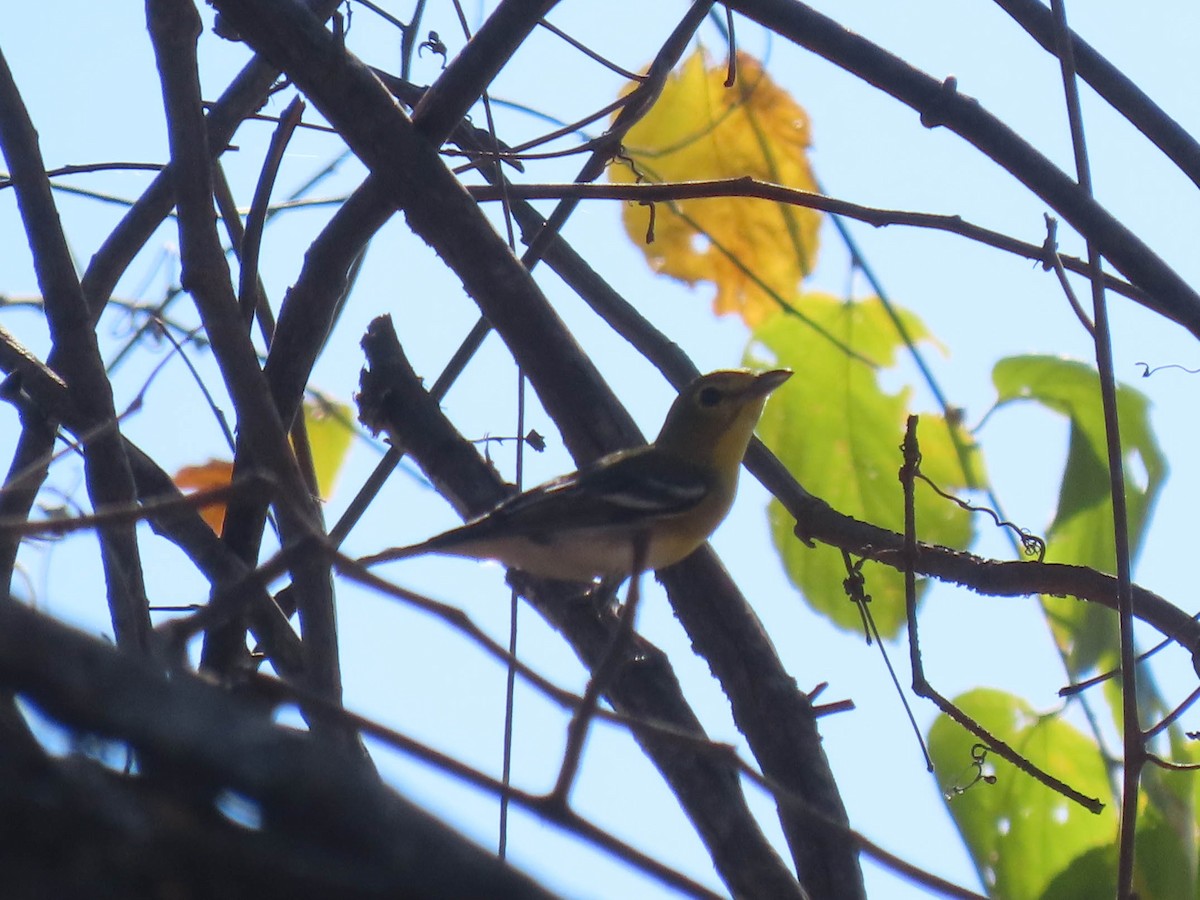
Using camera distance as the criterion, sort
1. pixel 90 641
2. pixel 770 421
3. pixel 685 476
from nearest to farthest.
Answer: pixel 90 641 → pixel 770 421 → pixel 685 476

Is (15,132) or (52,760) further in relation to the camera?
(15,132)

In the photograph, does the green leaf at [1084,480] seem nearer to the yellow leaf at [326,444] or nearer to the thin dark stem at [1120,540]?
the thin dark stem at [1120,540]

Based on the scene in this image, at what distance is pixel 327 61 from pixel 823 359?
136 cm

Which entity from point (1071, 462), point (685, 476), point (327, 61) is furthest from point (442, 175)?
point (685, 476)

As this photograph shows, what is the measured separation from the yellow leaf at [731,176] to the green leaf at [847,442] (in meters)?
0.19

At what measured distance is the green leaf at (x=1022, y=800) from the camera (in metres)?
2.77

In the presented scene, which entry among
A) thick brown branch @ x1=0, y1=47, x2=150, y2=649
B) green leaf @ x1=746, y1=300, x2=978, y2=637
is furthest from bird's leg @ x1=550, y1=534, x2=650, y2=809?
green leaf @ x1=746, y1=300, x2=978, y2=637

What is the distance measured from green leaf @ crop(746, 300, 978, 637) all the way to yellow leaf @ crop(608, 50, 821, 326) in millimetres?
185

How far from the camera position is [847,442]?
3.19m

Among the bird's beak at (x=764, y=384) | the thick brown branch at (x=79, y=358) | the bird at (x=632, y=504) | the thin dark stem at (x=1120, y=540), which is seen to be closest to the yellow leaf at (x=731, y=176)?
the bird at (x=632, y=504)

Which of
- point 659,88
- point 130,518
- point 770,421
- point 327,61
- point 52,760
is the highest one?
point 659,88

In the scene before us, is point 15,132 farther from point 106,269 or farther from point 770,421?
point 770,421

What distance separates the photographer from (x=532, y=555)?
3498 mm

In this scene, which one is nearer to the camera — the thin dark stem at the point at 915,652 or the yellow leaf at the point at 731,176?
the thin dark stem at the point at 915,652
